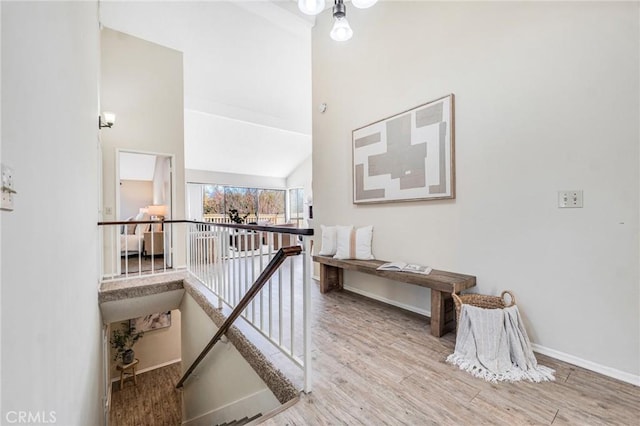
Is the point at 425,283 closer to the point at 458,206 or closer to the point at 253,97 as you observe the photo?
the point at 458,206

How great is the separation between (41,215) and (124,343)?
5341 millimetres

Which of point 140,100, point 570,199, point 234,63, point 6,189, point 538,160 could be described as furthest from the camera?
point 234,63

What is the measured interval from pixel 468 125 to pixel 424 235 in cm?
106

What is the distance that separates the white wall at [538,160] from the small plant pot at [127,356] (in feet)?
16.6

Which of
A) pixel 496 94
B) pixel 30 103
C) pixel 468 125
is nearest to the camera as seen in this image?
pixel 30 103

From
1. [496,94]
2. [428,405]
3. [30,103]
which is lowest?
[428,405]

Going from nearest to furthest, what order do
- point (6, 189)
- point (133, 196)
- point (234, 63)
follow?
point (6, 189) < point (234, 63) < point (133, 196)

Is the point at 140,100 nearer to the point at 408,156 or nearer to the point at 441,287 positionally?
the point at 408,156

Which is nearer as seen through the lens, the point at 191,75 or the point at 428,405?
the point at 428,405

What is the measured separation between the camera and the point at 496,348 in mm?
1836

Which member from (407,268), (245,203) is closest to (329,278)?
(407,268)

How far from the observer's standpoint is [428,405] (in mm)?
1484

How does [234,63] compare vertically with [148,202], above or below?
above

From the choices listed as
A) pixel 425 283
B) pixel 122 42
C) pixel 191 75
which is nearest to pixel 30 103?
pixel 425 283
